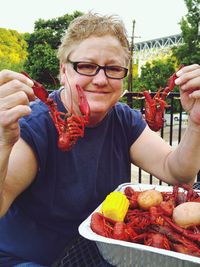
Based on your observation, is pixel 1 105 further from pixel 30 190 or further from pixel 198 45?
pixel 198 45

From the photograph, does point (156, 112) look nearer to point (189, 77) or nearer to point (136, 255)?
point (189, 77)

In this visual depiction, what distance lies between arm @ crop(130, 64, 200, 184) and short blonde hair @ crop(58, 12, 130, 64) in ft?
1.43

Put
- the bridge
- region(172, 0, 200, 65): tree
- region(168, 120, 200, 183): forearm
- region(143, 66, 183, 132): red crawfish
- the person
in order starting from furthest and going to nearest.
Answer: the bridge < region(172, 0, 200, 65): tree < region(143, 66, 183, 132): red crawfish < region(168, 120, 200, 183): forearm < the person

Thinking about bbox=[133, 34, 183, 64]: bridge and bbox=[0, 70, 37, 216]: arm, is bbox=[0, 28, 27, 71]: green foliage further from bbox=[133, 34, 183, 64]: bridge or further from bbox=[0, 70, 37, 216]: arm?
bbox=[0, 70, 37, 216]: arm

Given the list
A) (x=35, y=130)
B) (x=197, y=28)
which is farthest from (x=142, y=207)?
(x=197, y=28)

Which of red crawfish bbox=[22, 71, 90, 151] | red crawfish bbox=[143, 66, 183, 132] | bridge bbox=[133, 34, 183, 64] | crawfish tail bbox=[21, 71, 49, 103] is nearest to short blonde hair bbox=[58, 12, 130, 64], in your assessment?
red crawfish bbox=[22, 71, 90, 151]

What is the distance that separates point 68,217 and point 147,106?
992 millimetres

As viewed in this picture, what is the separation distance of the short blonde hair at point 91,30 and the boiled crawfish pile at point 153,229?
88cm

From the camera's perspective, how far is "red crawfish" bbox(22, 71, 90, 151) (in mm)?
1429

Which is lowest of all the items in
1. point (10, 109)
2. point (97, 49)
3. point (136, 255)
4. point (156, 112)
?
point (136, 255)

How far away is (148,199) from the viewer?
1439mm

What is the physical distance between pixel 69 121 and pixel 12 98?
45cm

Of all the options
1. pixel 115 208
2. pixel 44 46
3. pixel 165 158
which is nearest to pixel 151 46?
pixel 44 46

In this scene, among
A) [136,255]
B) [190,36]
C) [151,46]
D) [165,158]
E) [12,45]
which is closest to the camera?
[136,255]
